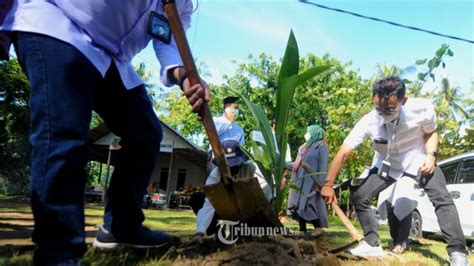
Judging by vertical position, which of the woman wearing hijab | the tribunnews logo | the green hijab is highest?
the green hijab

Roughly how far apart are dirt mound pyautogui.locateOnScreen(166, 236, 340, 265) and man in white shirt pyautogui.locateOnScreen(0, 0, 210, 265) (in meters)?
0.23

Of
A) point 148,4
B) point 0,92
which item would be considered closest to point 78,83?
point 148,4

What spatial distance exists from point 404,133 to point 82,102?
2.80 meters

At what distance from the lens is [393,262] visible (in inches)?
107

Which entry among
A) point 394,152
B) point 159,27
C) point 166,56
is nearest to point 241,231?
point 166,56

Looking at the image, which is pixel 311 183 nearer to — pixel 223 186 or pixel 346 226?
pixel 346 226

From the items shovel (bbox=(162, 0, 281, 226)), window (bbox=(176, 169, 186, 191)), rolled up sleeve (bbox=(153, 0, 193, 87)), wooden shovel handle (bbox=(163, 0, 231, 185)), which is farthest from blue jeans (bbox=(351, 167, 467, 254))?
window (bbox=(176, 169, 186, 191))

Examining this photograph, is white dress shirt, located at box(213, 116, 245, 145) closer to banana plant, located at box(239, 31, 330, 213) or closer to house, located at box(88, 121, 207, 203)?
banana plant, located at box(239, 31, 330, 213)

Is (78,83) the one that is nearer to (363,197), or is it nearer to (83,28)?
(83,28)

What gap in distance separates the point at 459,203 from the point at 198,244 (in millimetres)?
5468

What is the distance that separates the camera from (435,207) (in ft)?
10.6

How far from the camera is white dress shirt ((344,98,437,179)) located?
11.3ft

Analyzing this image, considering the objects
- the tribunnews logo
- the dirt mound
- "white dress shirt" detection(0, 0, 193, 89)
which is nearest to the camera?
"white dress shirt" detection(0, 0, 193, 89)

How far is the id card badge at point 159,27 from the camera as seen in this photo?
1.76 m
